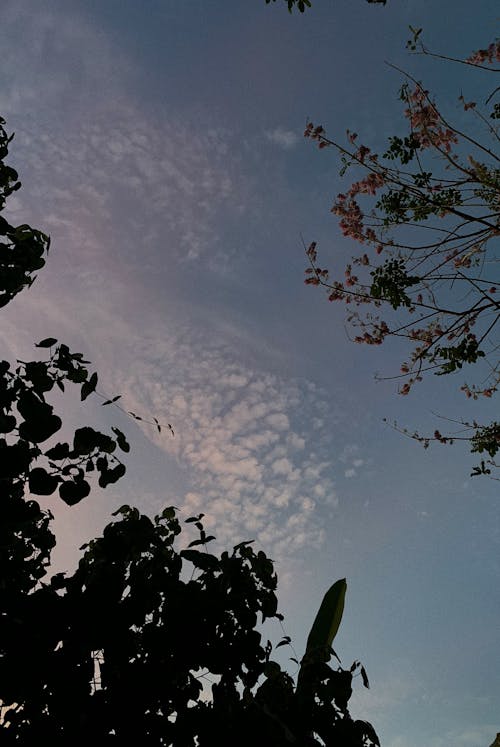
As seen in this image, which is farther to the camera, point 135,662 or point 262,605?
point 262,605

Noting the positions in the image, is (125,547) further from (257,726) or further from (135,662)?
(257,726)

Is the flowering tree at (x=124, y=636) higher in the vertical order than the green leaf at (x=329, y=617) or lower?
lower

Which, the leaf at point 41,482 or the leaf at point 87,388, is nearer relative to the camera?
the leaf at point 41,482

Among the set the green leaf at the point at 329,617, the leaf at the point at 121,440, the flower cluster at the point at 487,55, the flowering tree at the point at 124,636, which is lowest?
the flowering tree at the point at 124,636

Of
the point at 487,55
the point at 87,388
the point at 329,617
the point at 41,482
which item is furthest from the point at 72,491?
the point at 487,55

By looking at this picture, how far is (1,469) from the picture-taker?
1953mm

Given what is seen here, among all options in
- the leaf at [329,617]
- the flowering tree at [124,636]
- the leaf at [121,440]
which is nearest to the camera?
the flowering tree at [124,636]

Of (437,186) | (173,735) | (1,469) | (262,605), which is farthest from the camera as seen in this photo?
(437,186)

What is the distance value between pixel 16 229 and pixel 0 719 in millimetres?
2058

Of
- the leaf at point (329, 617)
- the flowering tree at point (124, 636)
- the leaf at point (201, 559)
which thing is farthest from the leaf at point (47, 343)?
the leaf at point (329, 617)

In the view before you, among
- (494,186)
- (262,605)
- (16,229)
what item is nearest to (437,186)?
(494,186)

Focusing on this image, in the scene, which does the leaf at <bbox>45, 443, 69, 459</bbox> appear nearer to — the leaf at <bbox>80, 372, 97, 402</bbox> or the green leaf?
the leaf at <bbox>80, 372, 97, 402</bbox>

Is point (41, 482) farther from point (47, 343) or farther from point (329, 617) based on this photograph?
point (329, 617)

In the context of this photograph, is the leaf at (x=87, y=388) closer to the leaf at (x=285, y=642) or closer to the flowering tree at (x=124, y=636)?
the flowering tree at (x=124, y=636)
